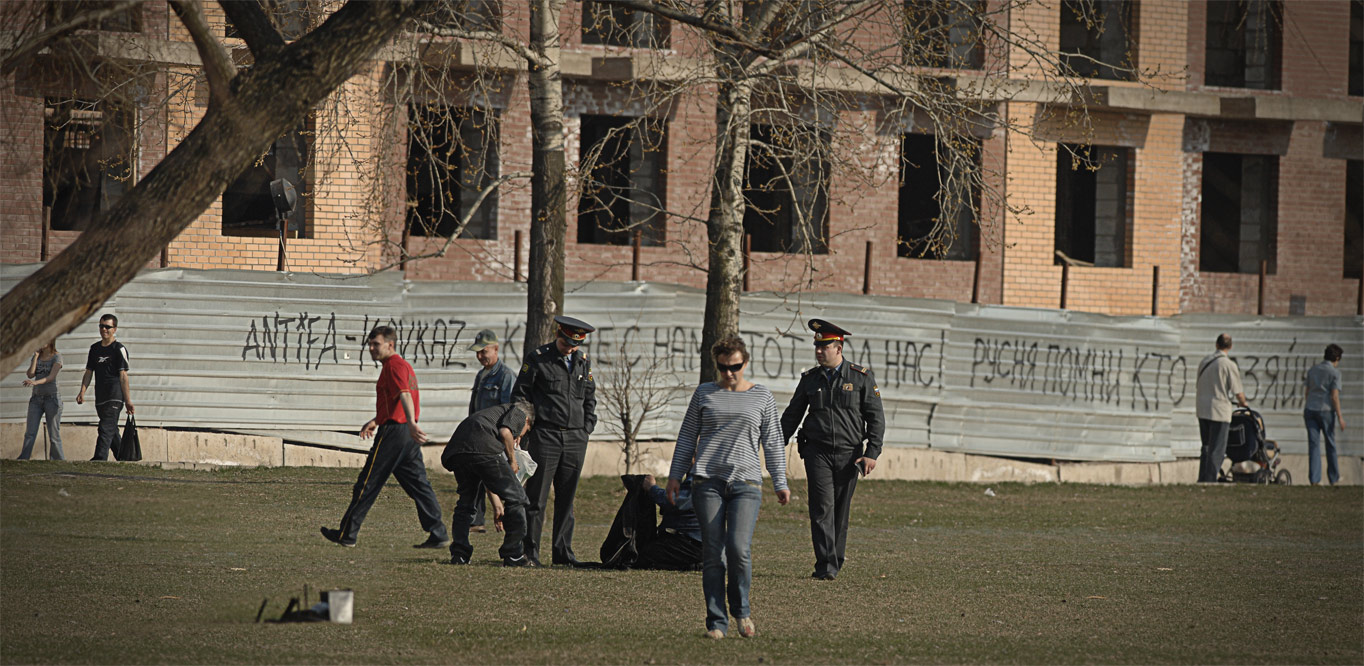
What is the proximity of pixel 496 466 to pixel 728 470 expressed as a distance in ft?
10.4

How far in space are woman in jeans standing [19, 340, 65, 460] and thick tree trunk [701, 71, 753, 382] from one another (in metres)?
7.47

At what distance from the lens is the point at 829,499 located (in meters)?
10.8

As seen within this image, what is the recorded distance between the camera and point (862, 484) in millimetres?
19797

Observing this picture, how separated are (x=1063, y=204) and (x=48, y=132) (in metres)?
21.5

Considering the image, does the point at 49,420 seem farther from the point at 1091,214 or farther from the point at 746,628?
the point at 1091,214

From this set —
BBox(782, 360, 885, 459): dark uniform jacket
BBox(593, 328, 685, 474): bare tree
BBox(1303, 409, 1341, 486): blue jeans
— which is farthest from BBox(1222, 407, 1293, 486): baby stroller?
BBox(782, 360, 885, 459): dark uniform jacket

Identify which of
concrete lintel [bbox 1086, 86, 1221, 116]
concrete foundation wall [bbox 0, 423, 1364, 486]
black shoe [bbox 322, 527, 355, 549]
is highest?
concrete lintel [bbox 1086, 86, 1221, 116]

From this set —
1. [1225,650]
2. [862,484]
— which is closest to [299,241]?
[862,484]

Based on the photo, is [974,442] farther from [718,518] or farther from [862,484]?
[718,518]

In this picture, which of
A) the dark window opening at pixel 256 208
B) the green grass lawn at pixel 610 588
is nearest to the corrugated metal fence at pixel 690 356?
the green grass lawn at pixel 610 588

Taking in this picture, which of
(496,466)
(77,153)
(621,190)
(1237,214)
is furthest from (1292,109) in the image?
(77,153)

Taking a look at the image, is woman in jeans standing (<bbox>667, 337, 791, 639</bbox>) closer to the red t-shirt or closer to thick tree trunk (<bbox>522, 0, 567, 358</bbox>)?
the red t-shirt

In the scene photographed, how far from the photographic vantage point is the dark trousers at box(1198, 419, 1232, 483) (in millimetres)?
20391

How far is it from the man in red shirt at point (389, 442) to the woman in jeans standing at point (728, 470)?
11.6 ft
